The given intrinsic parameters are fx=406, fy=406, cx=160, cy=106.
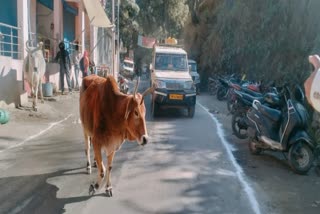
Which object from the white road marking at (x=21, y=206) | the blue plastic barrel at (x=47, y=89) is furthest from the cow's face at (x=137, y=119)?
the blue plastic barrel at (x=47, y=89)

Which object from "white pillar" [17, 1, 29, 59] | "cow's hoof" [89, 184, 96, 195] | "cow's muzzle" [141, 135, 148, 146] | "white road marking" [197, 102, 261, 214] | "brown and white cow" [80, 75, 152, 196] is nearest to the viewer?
"cow's muzzle" [141, 135, 148, 146]

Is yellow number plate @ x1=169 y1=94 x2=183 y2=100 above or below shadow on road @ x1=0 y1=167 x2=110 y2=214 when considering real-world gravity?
above

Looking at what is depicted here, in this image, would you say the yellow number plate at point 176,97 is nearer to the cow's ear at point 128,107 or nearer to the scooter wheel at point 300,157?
the scooter wheel at point 300,157

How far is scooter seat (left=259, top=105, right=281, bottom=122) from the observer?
768cm

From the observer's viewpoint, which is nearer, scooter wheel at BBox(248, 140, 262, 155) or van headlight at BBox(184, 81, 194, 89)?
scooter wheel at BBox(248, 140, 262, 155)

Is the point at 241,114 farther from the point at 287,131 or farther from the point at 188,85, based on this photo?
the point at 188,85

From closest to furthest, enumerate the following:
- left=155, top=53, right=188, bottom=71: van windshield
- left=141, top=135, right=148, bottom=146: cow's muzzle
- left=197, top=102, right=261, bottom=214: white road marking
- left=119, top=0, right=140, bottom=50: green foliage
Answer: left=141, top=135, right=148, bottom=146: cow's muzzle, left=197, top=102, right=261, bottom=214: white road marking, left=155, top=53, right=188, bottom=71: van windshield, left=119, top=0, right=140, bottom=50: green foliage

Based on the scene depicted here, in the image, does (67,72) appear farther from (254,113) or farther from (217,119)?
(254,113)

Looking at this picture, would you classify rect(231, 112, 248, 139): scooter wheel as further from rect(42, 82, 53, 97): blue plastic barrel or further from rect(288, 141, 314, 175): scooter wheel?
rect(42, 82, 53, 97): blue plastic barrel

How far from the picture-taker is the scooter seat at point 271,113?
7.68 m

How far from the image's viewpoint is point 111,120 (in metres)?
5.30

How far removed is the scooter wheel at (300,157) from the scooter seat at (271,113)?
2.36ft

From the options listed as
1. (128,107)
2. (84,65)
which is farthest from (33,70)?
(128,107)

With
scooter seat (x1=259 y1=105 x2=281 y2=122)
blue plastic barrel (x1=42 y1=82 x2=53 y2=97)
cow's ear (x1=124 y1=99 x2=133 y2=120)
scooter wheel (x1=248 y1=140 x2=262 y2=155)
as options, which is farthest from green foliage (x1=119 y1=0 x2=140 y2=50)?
cow's ear (x1=124 y1=99 x2=133 y2=120)
